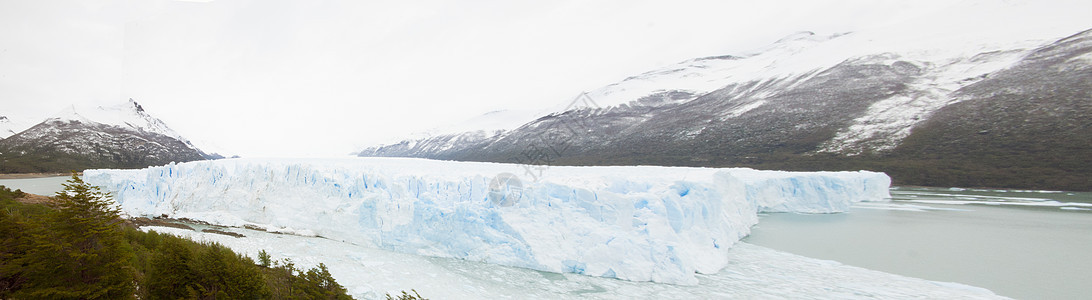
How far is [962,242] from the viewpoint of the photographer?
14.7 meters

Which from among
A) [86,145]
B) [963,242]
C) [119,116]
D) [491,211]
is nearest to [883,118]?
[963,242]

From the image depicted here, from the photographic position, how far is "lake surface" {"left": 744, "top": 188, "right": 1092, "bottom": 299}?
10.4 m

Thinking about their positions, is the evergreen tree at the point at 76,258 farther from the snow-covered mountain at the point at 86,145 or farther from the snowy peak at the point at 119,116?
the snowy peak at the point at 119,116

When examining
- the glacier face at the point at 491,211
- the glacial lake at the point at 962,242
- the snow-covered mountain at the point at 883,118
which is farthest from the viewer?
the snow-covered mountain at the point at 883,118

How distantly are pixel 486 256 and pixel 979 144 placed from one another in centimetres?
5952

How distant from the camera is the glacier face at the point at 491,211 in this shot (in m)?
10.2

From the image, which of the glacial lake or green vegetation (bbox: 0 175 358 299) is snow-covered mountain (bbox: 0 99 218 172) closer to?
green vegetation (bbox: 0 175 358 299)

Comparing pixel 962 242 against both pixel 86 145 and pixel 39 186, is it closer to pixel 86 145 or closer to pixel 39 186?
pixel 39 186

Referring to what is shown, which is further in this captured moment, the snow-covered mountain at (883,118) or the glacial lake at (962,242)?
the snow-covered mountain at (883,118)

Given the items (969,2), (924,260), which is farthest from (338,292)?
(969,2)

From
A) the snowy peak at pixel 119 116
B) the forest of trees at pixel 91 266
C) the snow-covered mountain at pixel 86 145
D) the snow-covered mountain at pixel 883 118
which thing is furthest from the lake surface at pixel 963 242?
the snowy peak at pixel 119 116

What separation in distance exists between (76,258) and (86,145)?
9343cm

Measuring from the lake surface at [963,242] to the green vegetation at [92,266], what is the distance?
1416cm

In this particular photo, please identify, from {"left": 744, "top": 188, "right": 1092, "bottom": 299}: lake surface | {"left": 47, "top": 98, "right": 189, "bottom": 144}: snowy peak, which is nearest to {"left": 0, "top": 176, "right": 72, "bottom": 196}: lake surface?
{"left": 744, "top": 188, "right": 1092, "bottom": 299}: lake surface
